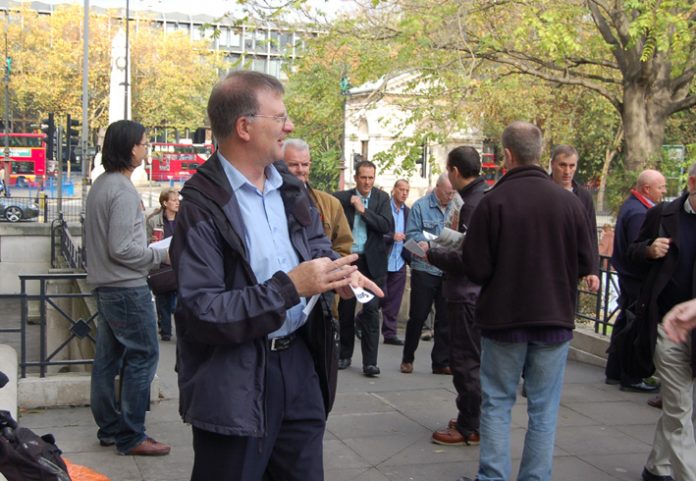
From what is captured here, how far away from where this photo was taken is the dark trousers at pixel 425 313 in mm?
8328

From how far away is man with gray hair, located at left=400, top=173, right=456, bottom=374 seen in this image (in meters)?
8.37

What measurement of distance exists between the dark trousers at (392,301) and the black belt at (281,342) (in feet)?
24.8

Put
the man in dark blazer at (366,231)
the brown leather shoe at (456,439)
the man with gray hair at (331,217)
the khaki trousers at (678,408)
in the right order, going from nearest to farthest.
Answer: the khaki trousers at (678,408) → the brown leather shoe at (456,439) → the man with gray hair at (331,217) → the man in dark blazer at (366,231)

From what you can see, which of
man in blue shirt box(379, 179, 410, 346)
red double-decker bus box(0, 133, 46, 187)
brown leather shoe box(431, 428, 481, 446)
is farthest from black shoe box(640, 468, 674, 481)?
red double-decker bus box(0, 133, 46, 187)

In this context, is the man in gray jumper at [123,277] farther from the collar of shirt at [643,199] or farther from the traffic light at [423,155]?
the traffic light at [423,155]

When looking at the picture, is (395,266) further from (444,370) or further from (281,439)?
(281,439)

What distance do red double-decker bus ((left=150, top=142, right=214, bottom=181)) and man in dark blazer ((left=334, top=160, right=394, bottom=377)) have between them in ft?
189

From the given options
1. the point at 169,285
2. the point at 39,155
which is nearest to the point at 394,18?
the point at 169,285

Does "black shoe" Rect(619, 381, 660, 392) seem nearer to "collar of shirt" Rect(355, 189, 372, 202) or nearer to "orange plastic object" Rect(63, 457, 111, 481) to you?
"collar of shirt" Rect(355, 189, 372, 202)

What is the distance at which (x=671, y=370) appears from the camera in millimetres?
4910

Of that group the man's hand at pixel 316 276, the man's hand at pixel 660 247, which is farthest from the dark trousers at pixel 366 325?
the man's hand at pixel 316 276

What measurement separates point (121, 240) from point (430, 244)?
1899mm

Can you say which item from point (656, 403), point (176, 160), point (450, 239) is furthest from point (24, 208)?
point (176, 160)

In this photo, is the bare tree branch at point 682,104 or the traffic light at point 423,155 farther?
the traffic light at point 423,155
